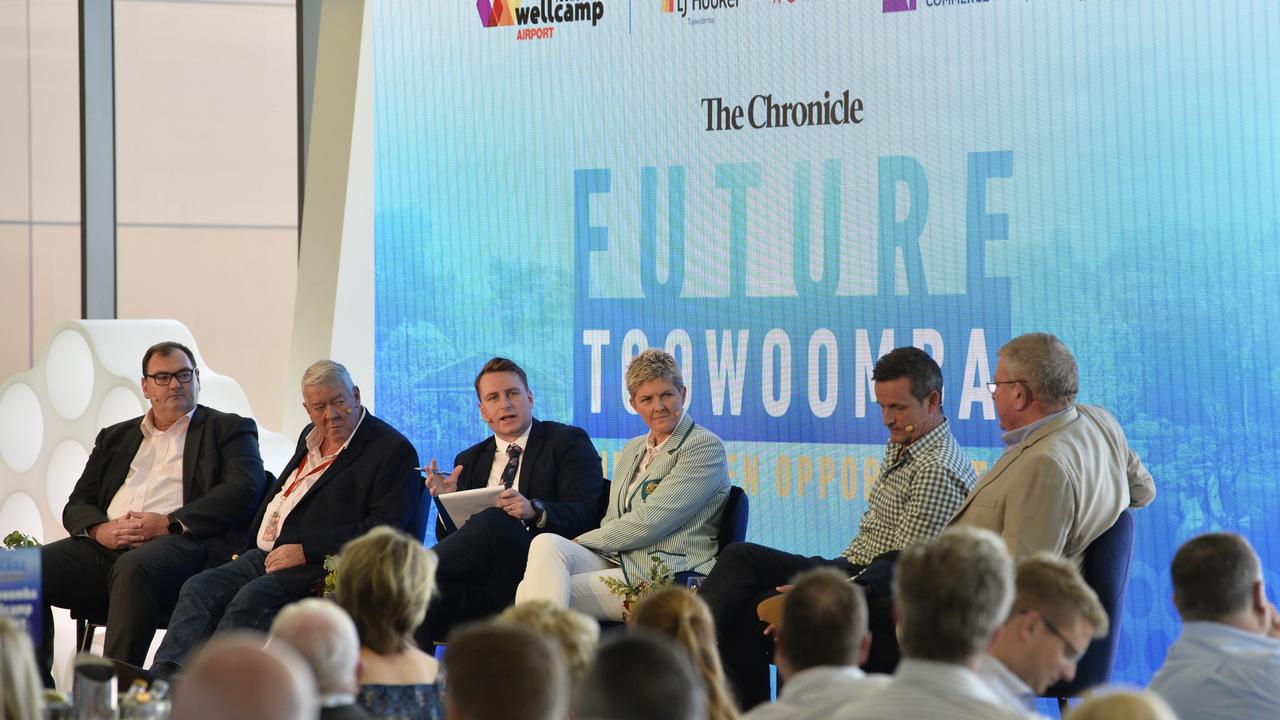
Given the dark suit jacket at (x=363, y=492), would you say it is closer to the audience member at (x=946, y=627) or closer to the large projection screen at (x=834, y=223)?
the large projection screen at (x=834, y=223)

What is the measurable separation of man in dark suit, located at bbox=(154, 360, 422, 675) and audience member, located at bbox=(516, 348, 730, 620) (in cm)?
75

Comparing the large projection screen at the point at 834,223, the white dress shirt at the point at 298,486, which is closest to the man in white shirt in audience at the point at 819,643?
the large projection screen at the point at 834,223

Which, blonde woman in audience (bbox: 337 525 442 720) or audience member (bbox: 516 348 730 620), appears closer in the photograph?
blonde woman in audience (bbox: 337 525 442 720)

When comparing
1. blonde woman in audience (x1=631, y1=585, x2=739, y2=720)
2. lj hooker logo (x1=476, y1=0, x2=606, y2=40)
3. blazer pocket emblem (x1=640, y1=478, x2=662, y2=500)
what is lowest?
blonde woman in audience (x1=631, y1=585, x2=739, y2=720)

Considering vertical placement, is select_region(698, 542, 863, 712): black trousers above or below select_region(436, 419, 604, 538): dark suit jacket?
below

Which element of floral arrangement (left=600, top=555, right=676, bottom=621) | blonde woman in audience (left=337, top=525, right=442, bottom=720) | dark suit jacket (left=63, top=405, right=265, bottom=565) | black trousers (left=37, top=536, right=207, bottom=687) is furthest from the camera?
dark suit jacket (left=63, top=405, right=265, bottom=565)

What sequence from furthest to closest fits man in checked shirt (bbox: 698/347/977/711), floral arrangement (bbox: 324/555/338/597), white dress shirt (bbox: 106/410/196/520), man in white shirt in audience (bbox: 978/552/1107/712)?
white dress shirt (bbox: 106/410/196/520) → floral arrangement (bbox: 324/555/338/597) → man in checked shirt (bbox: 698/347/977/711) → man in white shirt in audience (bbox: 978/552/1107/712)

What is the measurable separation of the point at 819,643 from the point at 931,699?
40 centimetres

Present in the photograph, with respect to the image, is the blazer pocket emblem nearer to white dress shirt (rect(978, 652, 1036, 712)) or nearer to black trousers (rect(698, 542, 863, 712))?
black trousers (rect(698, 542, 863, 712))

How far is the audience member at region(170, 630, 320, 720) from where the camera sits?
1573mm

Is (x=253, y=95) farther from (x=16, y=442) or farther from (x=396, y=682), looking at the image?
(x=396, y=682)

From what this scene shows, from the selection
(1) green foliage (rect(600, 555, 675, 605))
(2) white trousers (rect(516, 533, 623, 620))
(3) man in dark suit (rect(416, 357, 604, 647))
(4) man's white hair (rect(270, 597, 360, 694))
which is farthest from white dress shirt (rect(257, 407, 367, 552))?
(4) man's white hair (rect(270, 597, 360, 694))

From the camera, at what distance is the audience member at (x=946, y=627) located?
2.13 meters

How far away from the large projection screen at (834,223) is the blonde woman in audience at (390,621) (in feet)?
8.47
